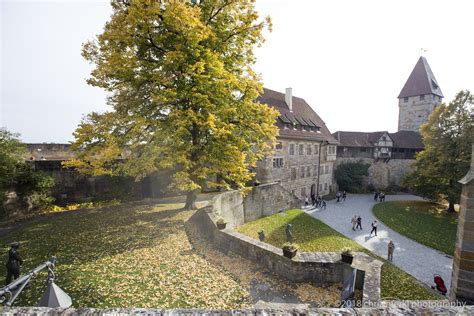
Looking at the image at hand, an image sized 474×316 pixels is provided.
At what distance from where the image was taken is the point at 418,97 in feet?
157

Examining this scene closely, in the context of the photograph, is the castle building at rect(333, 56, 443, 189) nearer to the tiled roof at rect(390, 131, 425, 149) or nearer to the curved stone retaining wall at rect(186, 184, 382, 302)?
the tiled roof at rect(390, 131, 425, 149)

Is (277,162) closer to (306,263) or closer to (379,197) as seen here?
(306,263)

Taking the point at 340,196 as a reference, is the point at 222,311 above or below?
above

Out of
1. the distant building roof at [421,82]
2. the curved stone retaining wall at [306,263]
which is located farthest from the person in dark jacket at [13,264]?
the distant building roof at [421,82]

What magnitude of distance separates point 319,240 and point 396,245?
6739 mm

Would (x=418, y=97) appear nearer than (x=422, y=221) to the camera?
No

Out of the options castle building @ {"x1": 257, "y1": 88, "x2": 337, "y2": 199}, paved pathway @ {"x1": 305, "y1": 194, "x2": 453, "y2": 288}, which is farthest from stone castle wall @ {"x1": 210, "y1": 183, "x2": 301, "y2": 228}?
paved pathway @ {"x1": 305, "y1": 194, "x2": 453, "y2": 288}

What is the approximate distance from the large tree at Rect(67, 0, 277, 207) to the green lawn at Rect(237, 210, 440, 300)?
6627 mm

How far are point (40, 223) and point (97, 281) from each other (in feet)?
26.3

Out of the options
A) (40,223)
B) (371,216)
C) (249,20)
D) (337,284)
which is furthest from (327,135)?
(40,223)

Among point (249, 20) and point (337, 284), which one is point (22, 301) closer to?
point (337, 284)

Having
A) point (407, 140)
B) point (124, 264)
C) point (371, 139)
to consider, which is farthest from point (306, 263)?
point (407, 140)

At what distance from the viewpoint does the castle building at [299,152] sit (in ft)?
88.6

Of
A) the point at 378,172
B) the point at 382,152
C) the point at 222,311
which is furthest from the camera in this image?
the point at 378,172
